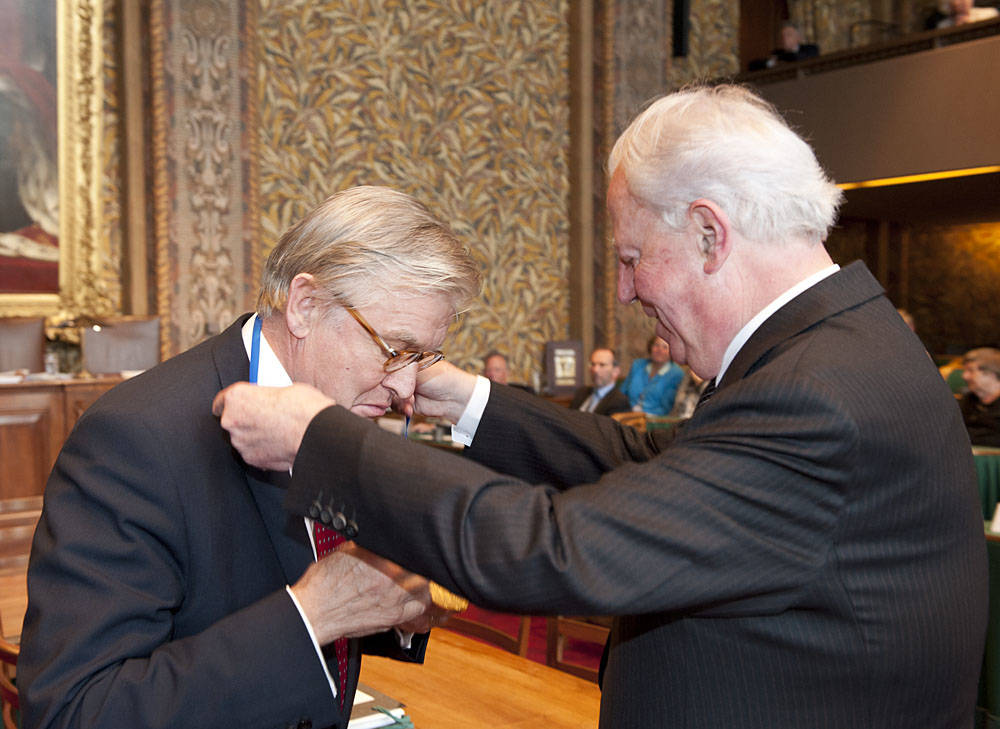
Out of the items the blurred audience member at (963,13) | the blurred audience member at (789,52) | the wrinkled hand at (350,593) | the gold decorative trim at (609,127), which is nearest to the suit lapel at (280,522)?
the wrinkled hand at (350,593)

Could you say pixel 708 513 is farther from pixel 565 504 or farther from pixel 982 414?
pixel 982 414

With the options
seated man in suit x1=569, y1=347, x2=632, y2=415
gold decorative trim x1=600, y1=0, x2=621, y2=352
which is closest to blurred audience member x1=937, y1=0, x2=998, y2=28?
gold decorative trim x1=600, y1=0, x2=621, y2=352

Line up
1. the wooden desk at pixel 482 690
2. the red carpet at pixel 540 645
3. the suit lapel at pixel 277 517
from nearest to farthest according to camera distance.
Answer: the suit lapel at pixel 277 517
the wooden desk at pixel 482 690
the red carpet at pixel 540 645

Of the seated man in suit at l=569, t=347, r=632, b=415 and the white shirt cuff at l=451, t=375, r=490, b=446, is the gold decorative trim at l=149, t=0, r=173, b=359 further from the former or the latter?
the white shirt cuff at l=451, t=375, r=490, b=446

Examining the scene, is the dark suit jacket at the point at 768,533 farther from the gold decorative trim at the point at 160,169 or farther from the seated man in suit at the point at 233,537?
the gold decorative trim at the point at 160,169

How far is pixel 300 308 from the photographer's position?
161 centimetres

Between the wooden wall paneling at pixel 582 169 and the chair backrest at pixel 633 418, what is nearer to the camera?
the chair backrest at pixel 633 418

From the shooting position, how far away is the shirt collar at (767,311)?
1.43 m

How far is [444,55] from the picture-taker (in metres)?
9.52

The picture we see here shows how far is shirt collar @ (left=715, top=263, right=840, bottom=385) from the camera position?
143 centimetres

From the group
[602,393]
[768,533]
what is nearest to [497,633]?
[768,533]

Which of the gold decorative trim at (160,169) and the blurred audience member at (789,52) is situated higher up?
the blurred audience member at (789,52)

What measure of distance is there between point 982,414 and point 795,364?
6624mm

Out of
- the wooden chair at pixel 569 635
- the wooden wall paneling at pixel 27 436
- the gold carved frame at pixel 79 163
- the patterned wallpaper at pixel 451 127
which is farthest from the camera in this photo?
the patterned wallpaper at pixel 451 127
